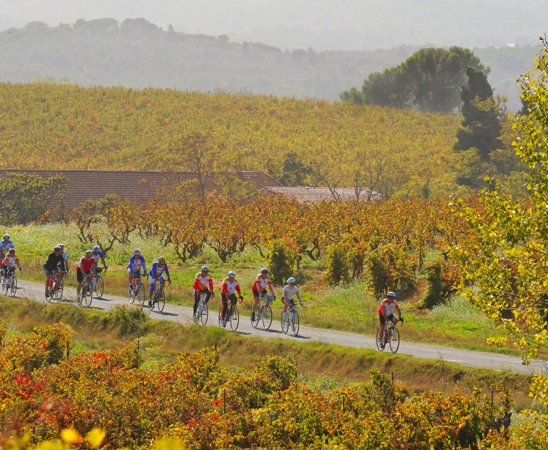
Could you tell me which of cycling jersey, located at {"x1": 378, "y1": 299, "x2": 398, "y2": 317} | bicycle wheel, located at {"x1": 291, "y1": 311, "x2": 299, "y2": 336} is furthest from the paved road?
cycling jersey, located at {"x1": 378, "y1": 299, "x2": 398, "y2": 317}

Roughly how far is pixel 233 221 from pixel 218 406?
3122 cm

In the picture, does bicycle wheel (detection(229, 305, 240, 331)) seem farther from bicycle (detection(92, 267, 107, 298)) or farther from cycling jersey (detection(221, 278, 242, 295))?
bicycle (detection(92, 267, 107, 298))

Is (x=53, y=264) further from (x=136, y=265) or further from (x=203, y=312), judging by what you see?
(x=203, y=312)

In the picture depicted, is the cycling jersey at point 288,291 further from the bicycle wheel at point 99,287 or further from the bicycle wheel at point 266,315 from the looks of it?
the bicycle wheel at point 99,287

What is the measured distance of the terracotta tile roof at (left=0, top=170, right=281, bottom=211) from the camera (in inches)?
2640

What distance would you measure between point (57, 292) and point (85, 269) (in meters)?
1.56

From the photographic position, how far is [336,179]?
82562mm

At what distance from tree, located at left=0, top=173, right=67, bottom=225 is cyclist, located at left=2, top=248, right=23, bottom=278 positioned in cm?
3211

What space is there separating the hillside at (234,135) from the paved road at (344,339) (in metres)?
39.6

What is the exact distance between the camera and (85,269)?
29797 millimetres

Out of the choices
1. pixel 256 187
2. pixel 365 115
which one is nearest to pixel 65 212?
pixel 256 187

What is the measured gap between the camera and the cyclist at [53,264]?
97.6 ft

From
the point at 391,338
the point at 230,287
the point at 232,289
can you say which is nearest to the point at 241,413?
the point at 391,338

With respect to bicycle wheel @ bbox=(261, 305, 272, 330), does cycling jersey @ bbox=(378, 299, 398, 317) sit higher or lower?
higher
